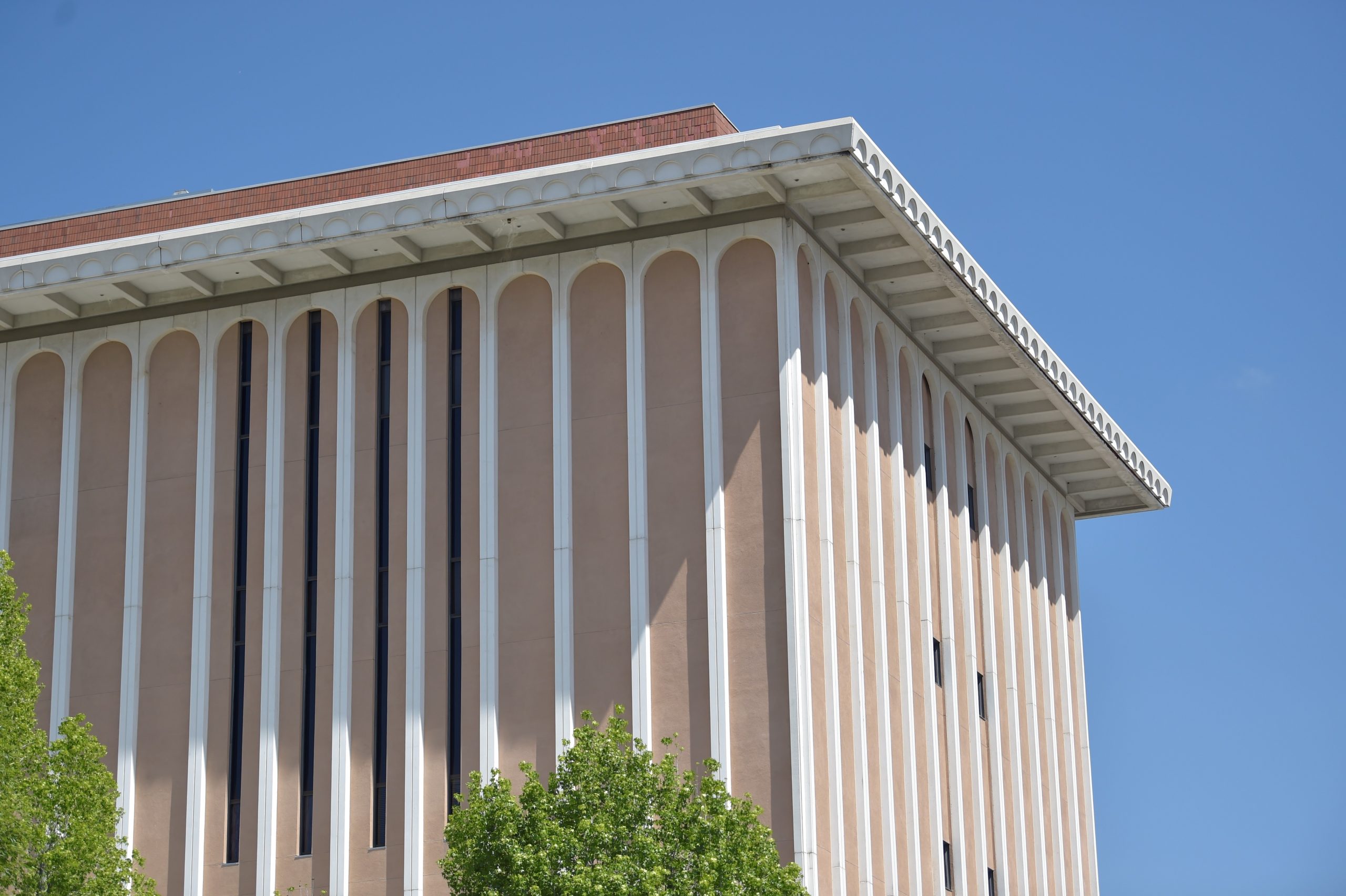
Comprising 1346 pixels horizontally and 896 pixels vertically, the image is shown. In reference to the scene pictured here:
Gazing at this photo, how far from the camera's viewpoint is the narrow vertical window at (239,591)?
37.6 m

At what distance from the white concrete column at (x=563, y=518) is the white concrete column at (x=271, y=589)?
504 cm

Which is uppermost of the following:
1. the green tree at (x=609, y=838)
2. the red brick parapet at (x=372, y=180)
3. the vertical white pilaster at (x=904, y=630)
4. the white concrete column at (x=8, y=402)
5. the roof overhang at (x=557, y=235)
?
the red brick parapet at (x=372, y=180)

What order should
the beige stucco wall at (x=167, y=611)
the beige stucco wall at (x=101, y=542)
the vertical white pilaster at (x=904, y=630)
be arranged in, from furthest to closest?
1. the vertical white pilaster at (x=904, y=630)
2. the beige stucco wall at (x=101, y=542)
3. the beige stucco wall at (x=167, y=611)

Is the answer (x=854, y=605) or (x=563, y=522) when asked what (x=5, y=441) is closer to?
(x=563, y=522)

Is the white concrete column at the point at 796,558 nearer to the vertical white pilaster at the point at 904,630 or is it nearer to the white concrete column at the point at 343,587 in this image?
the vertical white pilaster at the point at 904,630

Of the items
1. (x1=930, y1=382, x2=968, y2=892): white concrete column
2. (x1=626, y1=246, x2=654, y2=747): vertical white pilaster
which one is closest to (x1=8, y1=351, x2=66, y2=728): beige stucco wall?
(x1=626, y1=246, x2=654, y2=747): vertical white pilaster

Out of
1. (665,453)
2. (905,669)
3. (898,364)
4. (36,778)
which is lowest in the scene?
(36,778)

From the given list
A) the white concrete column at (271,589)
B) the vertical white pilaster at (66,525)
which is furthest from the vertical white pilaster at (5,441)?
the white concrete column at (271,589)

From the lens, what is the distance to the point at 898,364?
138 feet

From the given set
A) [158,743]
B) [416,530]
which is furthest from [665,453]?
[158,743]

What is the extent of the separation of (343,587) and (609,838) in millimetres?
10787

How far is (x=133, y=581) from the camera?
1547 inches

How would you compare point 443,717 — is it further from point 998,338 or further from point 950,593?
point 998,338

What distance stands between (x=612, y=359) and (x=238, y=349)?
718 centimetres
